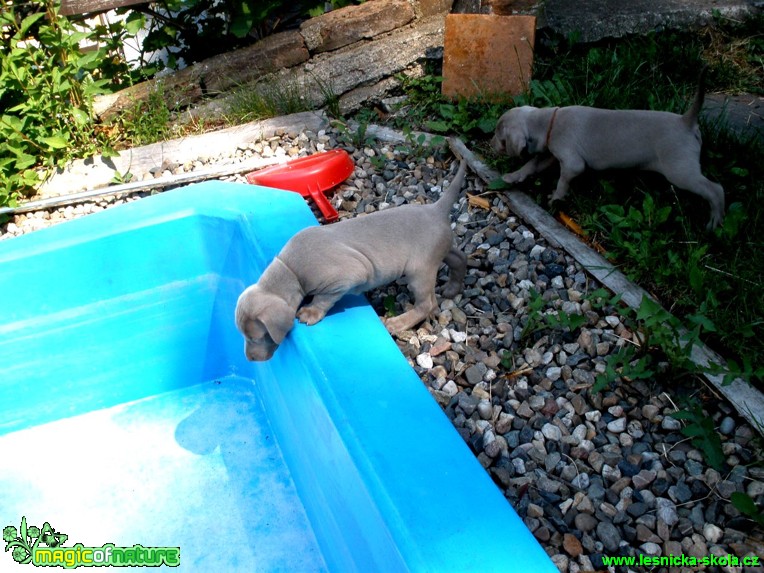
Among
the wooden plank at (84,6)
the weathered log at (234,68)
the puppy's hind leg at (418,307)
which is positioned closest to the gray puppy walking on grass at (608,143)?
the puppy's hind leg at (418,307)

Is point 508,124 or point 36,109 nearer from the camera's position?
point 508,124

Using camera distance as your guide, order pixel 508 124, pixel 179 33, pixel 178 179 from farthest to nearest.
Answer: pixel 179 33 < pixel 178 179 < pixel 508 124

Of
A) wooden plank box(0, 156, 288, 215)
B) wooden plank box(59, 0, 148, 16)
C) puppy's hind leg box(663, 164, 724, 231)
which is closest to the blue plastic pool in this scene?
wooden plank box(0, 156, 288, 215)

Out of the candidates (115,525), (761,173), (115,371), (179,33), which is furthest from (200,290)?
(179,33)

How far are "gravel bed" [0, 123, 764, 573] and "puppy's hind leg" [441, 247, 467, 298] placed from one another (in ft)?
0.17

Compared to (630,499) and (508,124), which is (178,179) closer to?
(508,124)

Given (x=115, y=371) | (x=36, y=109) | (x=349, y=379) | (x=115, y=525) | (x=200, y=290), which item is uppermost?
(x=36, y=109)

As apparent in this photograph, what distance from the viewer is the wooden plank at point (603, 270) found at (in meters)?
2.76

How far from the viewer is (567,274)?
369 centimetres

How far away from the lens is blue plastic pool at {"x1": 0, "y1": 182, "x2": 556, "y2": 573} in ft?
8.76

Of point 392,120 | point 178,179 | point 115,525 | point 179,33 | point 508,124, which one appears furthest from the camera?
point 179,33

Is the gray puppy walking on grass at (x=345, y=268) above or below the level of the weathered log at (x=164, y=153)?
above

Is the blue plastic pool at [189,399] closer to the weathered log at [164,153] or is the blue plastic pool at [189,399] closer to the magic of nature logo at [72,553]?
the magic of nature logo at [72,553]

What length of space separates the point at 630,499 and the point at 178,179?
362cm
